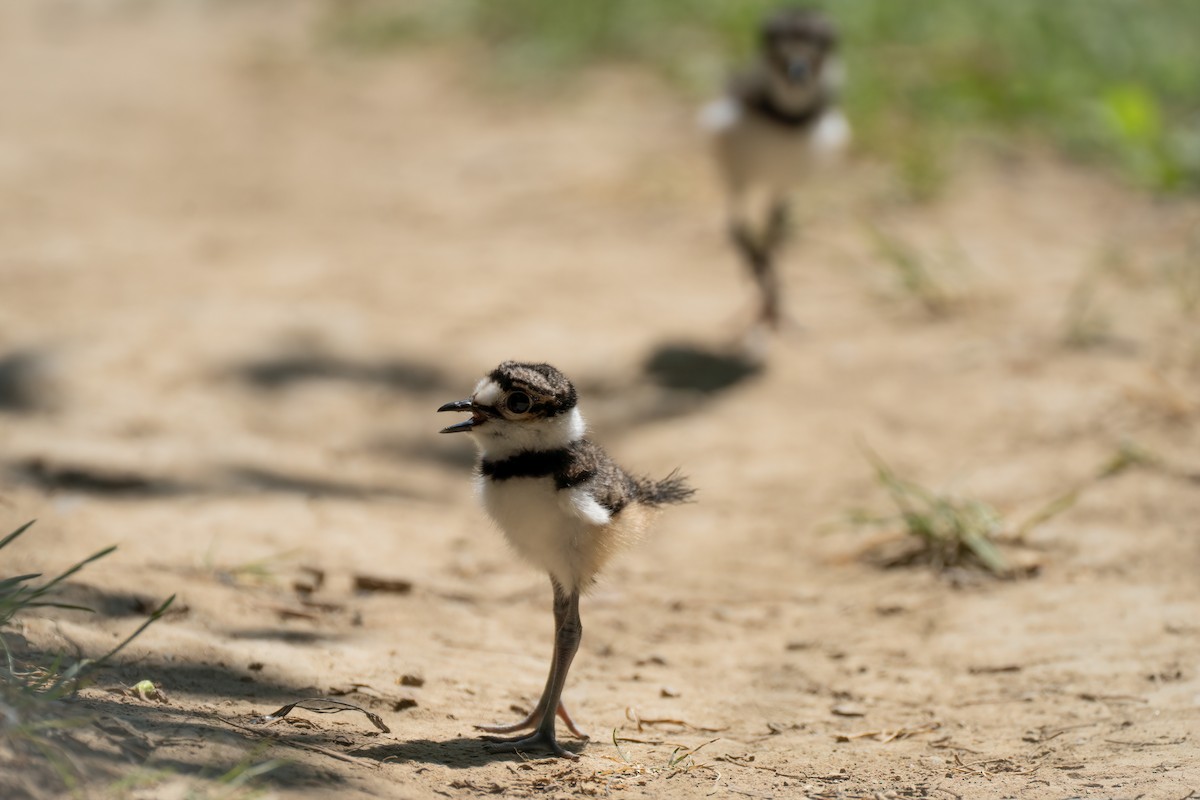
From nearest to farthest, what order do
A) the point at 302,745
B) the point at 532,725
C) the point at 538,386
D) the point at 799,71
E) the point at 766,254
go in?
the point at 302,745, the point at 538,386, the point at 532,725, the point at 799,71, the point at 766,254

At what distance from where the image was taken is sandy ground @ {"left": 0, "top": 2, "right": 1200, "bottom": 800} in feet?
12.2

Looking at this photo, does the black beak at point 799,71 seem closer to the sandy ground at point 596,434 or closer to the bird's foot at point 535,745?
the sandy ground at point 596,434

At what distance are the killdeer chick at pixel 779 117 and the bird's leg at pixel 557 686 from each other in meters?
4.19

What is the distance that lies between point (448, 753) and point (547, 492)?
752mm

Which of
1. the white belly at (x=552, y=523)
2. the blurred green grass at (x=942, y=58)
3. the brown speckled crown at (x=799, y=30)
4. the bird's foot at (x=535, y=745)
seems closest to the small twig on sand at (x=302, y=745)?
the bird's foot at (x=535, y=745)

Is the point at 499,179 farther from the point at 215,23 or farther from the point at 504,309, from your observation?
the point at 215,23

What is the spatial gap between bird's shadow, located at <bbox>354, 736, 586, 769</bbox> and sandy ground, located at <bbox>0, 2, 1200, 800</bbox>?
0.6 inches

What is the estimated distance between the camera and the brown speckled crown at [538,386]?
3.64 m

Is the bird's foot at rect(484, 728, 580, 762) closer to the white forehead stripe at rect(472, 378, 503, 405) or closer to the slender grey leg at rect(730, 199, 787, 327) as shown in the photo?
the white forehead stripe at rect(472, 378, 503, 405)

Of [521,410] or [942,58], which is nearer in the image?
[521,410]

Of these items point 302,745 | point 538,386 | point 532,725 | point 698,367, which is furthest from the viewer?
point 698,367

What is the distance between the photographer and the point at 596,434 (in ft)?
22.0

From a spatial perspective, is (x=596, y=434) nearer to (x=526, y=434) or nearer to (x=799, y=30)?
(x=799, y=30)

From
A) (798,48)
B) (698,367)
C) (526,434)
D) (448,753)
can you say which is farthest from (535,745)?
(798,48)
